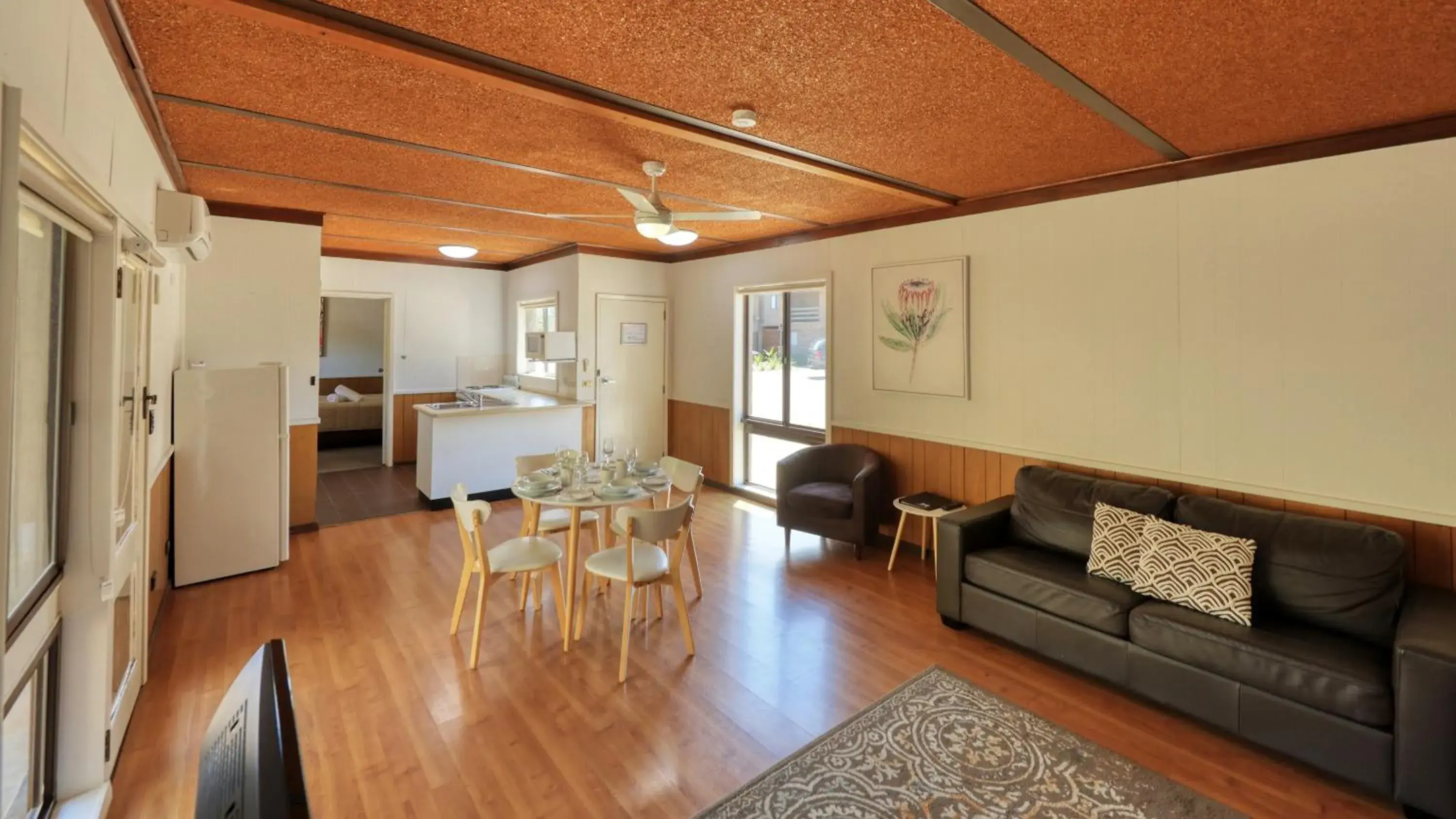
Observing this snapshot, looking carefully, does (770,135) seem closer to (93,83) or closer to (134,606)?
(93,83)

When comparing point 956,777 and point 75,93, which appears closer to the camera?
point 75,93

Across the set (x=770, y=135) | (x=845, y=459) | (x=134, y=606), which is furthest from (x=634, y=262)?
(x=134, y=606)

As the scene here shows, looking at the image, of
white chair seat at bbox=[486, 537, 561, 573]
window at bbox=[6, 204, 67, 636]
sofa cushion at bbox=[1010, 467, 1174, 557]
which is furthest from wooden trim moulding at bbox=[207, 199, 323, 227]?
sofa cushion at bbox=[1010, 467, 1174, 557]

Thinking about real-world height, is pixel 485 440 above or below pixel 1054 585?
above

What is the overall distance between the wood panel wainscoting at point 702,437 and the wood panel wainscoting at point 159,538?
4.15m

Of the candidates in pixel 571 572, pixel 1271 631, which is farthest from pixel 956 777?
pixel 571 572

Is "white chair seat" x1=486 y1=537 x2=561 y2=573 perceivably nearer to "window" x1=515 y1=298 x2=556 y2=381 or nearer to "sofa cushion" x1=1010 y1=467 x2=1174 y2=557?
"sofa cushion" x1=1010 y1=467 x2=1174 y2=557

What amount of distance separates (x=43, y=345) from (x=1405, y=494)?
4.91 meters

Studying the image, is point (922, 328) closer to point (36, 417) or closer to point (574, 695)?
point (574, 695)

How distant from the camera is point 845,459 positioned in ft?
15.9

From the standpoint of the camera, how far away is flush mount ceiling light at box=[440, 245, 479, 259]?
19.4 feet

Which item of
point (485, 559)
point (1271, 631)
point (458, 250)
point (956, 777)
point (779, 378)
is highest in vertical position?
point (458, 250)

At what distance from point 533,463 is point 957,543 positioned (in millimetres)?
2602

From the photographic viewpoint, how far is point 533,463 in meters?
4.02
